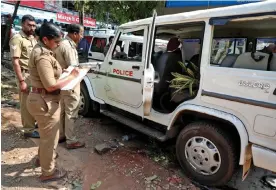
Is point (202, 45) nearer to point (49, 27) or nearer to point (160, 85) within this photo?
point (160, 85)

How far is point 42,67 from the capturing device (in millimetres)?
2359

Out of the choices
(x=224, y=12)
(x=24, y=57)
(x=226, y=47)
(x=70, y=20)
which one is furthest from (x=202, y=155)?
(x=70, y=20)

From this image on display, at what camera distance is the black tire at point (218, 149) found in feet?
8.54

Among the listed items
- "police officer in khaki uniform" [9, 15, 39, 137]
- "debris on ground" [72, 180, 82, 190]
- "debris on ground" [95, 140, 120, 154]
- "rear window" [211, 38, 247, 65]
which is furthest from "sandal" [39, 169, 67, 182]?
"rear window" [211, 38, 247, 65]

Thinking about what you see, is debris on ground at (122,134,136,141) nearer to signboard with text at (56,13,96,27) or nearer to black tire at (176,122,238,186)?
black tire at (176,122,238,186)

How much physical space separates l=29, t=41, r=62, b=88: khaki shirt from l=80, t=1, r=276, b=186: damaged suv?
1200 millimetres

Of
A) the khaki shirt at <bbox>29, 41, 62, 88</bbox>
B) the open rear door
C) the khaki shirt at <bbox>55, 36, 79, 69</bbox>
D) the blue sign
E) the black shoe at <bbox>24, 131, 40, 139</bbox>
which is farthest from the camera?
the blue sign

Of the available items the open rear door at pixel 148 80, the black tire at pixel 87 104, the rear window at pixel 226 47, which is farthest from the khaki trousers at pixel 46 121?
the black tire at pixel 87 104

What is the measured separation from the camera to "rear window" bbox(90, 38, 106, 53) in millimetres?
9320

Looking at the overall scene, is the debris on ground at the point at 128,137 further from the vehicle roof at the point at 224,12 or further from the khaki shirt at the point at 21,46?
the khaki shirt at the point at 21,46

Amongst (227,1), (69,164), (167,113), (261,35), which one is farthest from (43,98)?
(227,1)

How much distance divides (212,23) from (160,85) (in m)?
1.24

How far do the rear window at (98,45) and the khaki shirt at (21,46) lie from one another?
545 centimetres

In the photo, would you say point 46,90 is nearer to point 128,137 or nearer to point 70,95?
point 70,95
